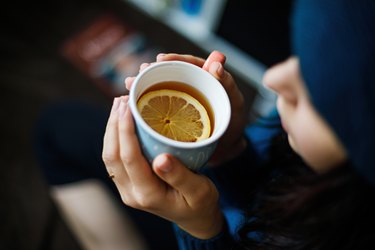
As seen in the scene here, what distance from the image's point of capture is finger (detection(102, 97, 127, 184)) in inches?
21.8

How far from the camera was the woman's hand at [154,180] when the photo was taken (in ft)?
1.70

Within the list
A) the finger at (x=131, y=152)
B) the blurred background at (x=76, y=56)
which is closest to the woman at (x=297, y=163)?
the finger at (x=131, y=152)

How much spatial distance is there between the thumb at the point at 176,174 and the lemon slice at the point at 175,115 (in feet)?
0.17

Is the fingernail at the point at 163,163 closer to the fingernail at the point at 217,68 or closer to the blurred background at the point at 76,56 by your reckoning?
the fingernail at the point at 217,68

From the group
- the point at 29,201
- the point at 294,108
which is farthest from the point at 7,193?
the point at 294,108

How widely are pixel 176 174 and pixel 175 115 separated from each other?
0.33 ft

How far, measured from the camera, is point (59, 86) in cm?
161

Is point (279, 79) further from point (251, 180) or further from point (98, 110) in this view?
point (98, 110)

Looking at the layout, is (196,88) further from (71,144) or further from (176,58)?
(71,144)

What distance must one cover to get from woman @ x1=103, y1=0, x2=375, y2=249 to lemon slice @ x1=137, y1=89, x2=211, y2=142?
1.5 inches

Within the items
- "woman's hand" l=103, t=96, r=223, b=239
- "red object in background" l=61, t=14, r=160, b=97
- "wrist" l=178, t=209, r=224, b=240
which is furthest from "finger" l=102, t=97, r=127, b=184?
"red object in background" l=61, t=14, r=160, b=97

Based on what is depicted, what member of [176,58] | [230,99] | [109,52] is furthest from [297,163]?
[109,52]

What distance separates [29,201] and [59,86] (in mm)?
487

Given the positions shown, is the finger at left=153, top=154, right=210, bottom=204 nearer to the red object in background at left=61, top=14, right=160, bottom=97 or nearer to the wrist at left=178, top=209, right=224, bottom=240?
the wrist at left=178, top=209, right=224, bottom=240
